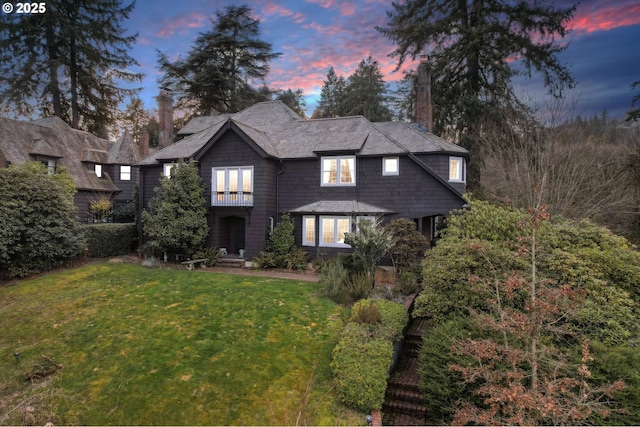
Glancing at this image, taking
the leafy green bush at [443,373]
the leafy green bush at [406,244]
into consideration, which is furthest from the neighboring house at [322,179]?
the leafy green bush at [443,373]

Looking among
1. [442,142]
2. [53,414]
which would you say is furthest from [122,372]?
[442,142]

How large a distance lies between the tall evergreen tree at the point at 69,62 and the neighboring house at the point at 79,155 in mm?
7384

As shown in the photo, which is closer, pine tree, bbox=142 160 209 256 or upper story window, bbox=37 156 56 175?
pine tree, bbox=142 160 209 256

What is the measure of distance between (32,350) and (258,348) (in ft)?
21.3

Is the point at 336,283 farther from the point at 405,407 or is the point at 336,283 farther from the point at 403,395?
the point at 405,407

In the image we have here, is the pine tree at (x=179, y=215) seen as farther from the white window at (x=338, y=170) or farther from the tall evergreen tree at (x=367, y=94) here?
the tall evergreen tree at (x=367, y=94)

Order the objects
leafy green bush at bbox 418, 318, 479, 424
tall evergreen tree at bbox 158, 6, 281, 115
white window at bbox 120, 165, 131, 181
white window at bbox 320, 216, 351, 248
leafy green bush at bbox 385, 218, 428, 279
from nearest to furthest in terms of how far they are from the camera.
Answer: leafy green bush at bbox 418, 318, 479, 424, leafy green bush at bbox 385, 218, 428, 279, white window at bbox 320, 216, 351, 248, white window at bbox 120, 165, 131, 181, tall evergreen tree at bbox 158, 6, 281, 115

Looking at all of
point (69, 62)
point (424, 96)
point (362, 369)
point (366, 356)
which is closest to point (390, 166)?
point (424, 96)

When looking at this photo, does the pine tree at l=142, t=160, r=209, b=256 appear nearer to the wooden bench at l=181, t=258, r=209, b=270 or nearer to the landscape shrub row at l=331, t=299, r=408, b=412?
the wooden bench at l=181, t=258, r=209, b=270

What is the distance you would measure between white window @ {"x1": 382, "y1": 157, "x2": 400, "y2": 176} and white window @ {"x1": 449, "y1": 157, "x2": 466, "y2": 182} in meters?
3.26

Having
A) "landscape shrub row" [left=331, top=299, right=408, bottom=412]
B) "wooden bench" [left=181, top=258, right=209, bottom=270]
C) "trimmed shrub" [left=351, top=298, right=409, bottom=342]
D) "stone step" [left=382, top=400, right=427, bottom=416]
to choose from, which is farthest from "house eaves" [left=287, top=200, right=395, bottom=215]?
"stone step" [left=382, top=400, right=427, bottom=416]

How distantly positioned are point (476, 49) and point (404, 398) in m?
24.4

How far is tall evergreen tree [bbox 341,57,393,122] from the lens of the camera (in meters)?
39.6

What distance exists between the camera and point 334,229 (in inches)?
674
